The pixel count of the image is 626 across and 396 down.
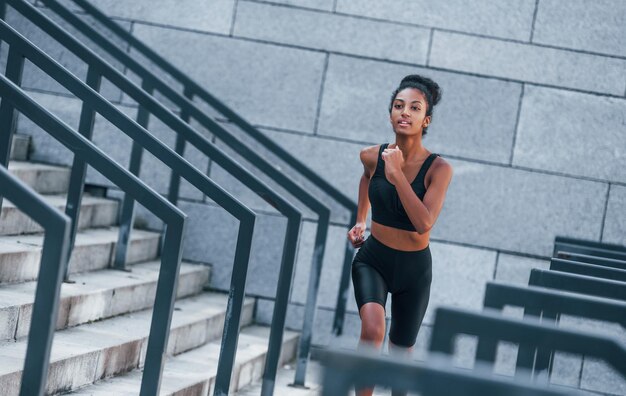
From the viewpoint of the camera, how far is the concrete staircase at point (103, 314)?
4.64 meters

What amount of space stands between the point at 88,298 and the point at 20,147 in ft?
8.19

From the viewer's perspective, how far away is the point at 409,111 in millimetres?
4879

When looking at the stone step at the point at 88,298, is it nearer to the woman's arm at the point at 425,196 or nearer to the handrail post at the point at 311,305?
the handrail post at the point at 311,305

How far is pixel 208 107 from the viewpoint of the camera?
7973mm

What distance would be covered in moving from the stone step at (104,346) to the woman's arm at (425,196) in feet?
4.81

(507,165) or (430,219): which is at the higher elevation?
(507,165)

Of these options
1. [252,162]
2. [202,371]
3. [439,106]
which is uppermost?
[439,106]

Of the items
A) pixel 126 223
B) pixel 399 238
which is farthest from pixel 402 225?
pixel 126 223

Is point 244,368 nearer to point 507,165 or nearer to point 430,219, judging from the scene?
point 430,219

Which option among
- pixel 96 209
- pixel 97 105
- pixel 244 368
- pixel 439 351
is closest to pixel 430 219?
pixel 97 105

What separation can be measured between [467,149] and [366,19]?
45.7 inches

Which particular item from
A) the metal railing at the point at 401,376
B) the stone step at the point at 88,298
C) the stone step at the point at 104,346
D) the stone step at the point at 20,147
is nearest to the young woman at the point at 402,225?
the stone step at the point at 104,346

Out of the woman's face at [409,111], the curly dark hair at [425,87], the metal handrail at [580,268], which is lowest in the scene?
the metal handrail at [580,268]

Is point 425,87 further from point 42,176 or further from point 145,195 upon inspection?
point 42,176
